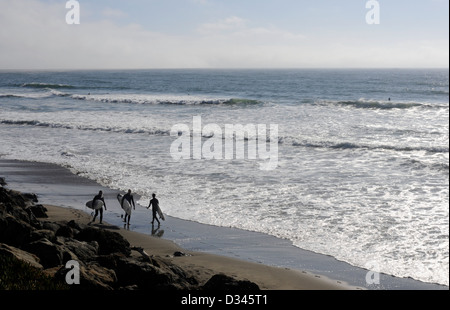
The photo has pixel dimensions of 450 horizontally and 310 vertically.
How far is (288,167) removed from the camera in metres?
24.4

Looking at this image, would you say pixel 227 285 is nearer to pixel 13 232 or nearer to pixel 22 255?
pixel 22 255

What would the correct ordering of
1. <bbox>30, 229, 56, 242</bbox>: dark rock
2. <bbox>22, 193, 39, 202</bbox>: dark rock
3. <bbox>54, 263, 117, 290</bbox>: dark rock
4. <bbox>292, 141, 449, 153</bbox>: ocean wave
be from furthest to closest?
<bbox>292, 141, 449, 153</bbox>: ocean wave
<bbox>22, 193, 39, 202</bbox>: dark rock
<bbox>30, 229, 56, 242</bbox>: dark rock
<bbox>54, 263, 117, 290</bbox>: dark rock

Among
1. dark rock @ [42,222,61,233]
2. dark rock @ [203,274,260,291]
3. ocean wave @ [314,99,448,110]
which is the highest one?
ocean wave @ [314,99,448,110]

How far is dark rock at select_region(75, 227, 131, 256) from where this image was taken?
11.7 metres

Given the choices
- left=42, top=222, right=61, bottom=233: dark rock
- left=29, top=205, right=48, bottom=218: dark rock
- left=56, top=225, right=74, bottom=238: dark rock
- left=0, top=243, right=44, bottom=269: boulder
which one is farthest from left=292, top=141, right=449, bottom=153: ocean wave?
left=0, top=243, right=44, bottom=269: boulder

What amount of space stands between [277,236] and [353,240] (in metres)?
2.08

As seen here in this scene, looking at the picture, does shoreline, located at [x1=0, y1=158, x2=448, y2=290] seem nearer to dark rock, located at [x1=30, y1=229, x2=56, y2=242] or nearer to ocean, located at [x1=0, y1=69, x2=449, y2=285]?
ocean, located at [x1=0, y1=69, x2=449, y2=285]

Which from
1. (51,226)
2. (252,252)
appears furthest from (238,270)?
(51,226)

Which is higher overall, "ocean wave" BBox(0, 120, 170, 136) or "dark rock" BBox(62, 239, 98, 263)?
"ocean wave" BBox(0, 120, 170, 136)

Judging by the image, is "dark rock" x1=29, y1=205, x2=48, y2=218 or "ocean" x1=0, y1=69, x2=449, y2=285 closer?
"ocean" x1=0, y1=69, x2=449, y2=285

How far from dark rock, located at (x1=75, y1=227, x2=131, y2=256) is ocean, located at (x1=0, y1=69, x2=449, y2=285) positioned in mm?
4553

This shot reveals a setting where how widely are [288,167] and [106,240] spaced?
1384cm

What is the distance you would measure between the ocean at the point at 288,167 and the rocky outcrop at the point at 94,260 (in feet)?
15.0

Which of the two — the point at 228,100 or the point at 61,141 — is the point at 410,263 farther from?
the point at 228,100
